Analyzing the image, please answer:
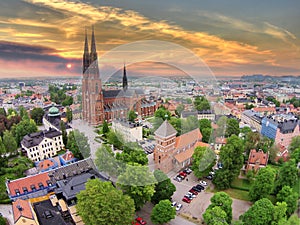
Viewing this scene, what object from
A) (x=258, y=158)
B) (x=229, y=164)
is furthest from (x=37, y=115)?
(x=258, y=158)

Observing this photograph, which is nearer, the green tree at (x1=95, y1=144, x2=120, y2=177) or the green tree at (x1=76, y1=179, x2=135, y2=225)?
the green tree at (x1=76, y1=179, x2=135, y2=225)

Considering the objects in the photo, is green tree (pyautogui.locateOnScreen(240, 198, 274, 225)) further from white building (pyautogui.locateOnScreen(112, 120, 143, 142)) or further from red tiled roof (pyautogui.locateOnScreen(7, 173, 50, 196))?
red tiled roof (pyautogui.locateOnScreen(7, 173, 50, 196))

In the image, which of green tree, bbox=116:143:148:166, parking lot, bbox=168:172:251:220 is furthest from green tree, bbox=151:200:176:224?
green tree, bbox=116:143:148:166

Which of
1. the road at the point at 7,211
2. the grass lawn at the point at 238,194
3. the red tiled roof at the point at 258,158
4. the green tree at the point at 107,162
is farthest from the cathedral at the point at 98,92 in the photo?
the red tiled roof at the point at 258,158

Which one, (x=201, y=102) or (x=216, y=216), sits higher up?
(x=201, y=102)

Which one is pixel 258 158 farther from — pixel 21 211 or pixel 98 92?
pixel 21 211

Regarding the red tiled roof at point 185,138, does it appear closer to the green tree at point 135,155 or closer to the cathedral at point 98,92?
the green tree at point 135,155

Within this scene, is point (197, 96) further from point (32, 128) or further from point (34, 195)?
point (32, 128)

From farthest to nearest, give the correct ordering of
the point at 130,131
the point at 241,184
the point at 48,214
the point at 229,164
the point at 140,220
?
the point at 241,184 < the point at 229,164 < the point at 140,220 < the point at 48,214 < the point at 130,131
